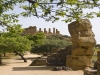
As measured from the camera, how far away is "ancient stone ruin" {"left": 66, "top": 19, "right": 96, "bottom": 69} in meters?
22.6

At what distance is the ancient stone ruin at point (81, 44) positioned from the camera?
74.0 feet

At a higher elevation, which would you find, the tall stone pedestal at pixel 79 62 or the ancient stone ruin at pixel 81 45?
the ancient stone ruin at pixel 81 45

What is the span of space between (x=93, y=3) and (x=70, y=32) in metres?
15.8

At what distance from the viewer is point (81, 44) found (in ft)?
74.1

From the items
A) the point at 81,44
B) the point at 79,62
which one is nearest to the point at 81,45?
the point at 81,44

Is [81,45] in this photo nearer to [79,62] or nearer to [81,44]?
[81,44]

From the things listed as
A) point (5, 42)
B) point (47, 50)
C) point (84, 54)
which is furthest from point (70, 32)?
point (47, 50)

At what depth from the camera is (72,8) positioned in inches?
325

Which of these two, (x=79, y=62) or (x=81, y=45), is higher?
(x=81, y=45)

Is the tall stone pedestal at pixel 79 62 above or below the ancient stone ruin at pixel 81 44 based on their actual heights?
below

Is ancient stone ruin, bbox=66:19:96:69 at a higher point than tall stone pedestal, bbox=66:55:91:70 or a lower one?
higher

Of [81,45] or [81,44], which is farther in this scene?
[81,45]

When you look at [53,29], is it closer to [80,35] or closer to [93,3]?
[80,35]

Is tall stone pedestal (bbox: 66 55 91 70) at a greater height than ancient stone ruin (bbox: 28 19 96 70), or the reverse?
ancient stone ruin (bbox: 28 19 96 70)
